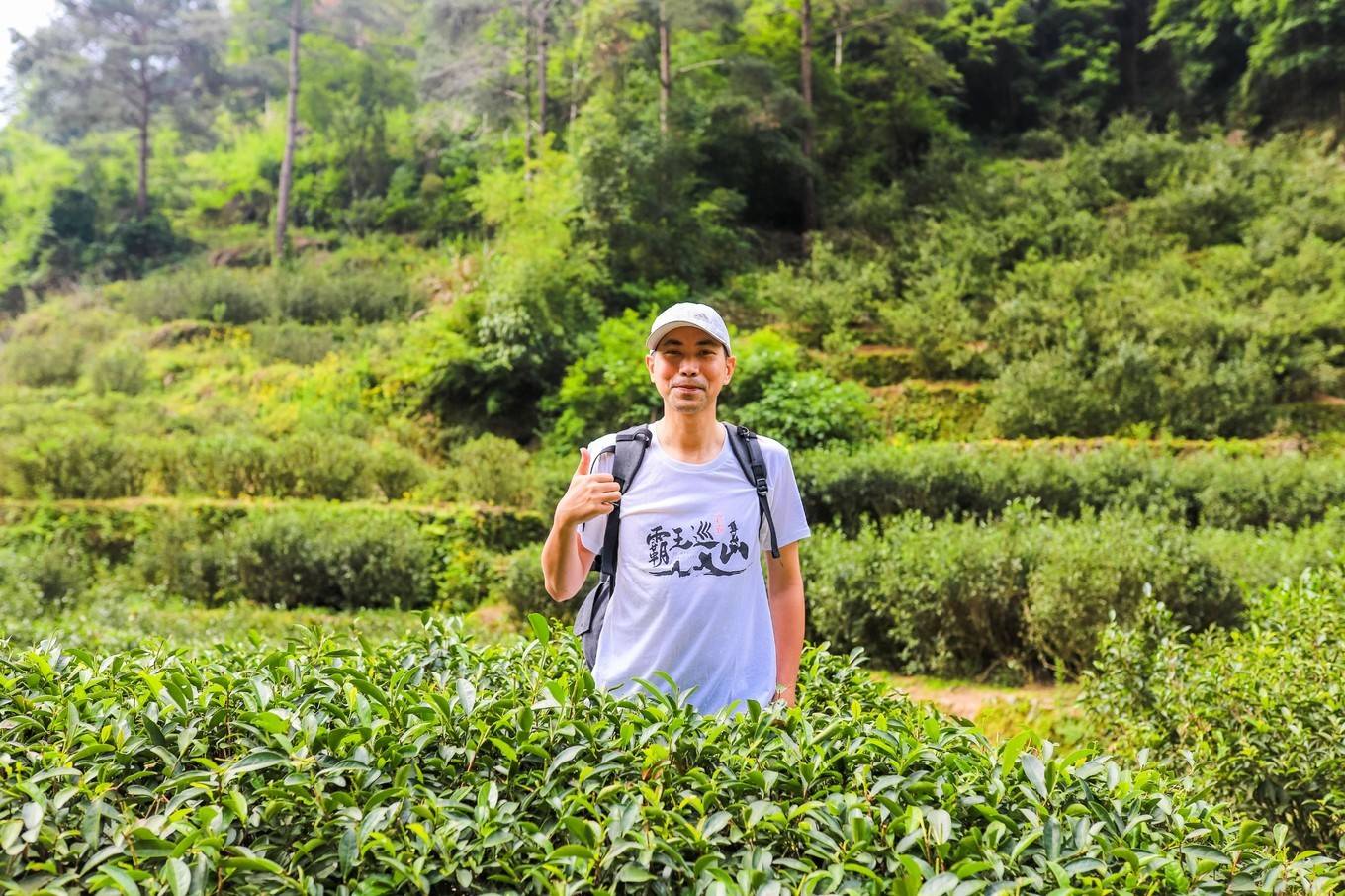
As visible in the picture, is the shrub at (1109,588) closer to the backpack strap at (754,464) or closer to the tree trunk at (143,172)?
the backpack strap at (754,464)

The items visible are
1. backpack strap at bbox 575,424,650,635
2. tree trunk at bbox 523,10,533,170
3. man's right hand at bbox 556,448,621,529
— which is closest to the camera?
man's right hand at bbox 556,448,621,529

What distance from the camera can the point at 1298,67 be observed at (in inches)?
709

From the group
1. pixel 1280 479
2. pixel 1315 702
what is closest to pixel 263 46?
pixel 1280 479

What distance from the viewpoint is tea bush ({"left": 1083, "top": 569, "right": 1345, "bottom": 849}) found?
9.30ft

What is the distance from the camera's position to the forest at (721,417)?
1469 mm

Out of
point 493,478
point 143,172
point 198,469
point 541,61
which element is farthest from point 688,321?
point 143,172

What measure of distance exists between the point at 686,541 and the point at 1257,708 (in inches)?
88.3

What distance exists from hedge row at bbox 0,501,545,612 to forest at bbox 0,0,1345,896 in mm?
45

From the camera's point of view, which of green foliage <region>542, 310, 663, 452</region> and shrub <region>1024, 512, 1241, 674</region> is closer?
shrub <region>1024, 512, 1241, 674</region>

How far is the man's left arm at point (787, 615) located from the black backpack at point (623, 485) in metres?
0.09

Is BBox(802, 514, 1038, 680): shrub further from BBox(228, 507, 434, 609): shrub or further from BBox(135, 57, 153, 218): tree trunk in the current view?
BBox(135, 57, 153, 218): tree trunk

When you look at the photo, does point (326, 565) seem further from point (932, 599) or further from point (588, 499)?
point (588, 499)

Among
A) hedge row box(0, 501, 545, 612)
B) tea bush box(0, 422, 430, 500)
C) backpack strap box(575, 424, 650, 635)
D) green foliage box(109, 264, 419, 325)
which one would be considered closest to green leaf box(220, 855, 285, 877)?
backpack strap box(575, 424, 650, 635)

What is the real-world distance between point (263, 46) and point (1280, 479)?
37.6 m
